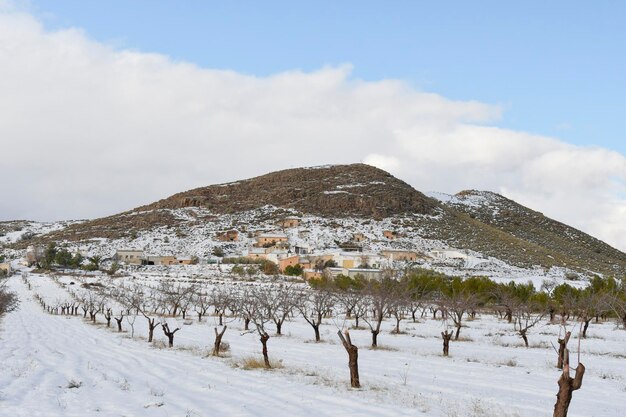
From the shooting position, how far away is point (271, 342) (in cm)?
2867

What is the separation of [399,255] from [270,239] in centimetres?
2843

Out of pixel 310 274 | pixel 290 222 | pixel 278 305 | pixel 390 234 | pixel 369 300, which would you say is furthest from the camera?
pixel 290 222

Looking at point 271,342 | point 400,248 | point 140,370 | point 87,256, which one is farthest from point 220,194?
point 140,370

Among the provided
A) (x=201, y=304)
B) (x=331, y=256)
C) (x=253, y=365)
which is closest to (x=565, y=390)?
(x=253, y=365)

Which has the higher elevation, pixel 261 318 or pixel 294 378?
pixel 261 318

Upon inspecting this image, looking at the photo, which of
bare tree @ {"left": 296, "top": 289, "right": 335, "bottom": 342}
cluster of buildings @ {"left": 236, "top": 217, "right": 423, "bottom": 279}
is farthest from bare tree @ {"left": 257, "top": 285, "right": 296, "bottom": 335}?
cluster of buildings @ {"left": 236, "top": 217, "right": 423, "bottom": 279}

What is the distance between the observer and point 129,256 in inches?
3974

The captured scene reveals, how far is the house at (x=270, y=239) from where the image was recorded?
10519 centimetres

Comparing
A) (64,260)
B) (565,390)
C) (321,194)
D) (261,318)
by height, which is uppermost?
(321,194)

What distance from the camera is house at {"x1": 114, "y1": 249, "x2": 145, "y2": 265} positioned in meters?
99.6

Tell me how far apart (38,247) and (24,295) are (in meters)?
51.2

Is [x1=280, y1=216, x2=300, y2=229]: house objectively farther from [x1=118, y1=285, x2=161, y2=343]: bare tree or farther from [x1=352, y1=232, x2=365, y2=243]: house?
[x1=118, y1=285, x2=161, y2=343]: bare tree

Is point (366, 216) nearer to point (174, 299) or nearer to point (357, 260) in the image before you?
point (357, 260)

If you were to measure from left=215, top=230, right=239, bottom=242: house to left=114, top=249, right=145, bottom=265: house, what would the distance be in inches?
627
